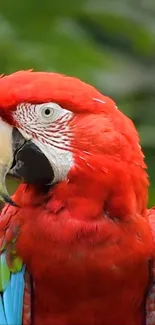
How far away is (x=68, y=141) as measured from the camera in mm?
2102

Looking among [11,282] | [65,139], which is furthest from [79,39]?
[11,282]

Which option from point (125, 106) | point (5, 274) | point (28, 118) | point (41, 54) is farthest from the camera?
point (125, 106)

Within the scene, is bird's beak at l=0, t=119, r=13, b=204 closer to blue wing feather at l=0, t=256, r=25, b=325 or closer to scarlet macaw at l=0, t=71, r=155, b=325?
scarlet macaw at l=0, t=71, r=155, b=325

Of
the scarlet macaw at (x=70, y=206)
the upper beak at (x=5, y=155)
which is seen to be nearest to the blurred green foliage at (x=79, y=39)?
the scarlet macaw at (x=70, y=206)

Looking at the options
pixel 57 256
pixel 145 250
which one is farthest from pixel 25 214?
pixel 145 250

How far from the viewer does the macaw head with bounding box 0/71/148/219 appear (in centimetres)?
205

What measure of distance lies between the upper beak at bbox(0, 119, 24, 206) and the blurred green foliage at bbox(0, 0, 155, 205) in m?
0.44

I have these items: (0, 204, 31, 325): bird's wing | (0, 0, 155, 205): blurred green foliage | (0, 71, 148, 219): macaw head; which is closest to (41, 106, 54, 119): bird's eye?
(0, 71, 148, 219): macaw head

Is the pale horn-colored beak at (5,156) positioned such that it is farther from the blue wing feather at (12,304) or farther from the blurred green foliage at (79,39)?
the blurred green foliage at (79,39)

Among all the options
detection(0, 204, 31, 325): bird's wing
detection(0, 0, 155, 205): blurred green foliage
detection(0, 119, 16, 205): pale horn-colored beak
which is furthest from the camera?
detection(0, 0, 155, 205): blurred green foliage

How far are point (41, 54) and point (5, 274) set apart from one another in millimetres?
560

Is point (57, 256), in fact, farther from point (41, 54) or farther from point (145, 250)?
point (41, 54)

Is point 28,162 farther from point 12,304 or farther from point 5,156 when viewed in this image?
point 12,304

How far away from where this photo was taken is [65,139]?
210 centimetres
